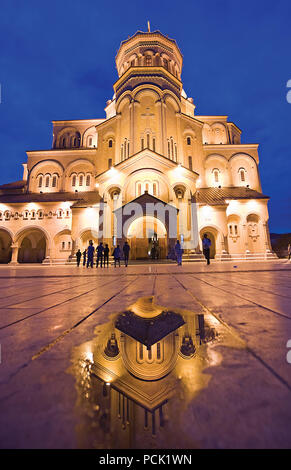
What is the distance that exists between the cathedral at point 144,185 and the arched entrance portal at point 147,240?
0.09 m

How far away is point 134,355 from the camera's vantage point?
0.86 m

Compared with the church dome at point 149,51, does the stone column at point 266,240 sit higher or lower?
lower

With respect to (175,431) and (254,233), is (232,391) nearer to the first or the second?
(175,431)

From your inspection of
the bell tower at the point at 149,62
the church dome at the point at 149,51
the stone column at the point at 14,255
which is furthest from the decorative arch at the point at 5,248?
the church dome at the point at 149,51

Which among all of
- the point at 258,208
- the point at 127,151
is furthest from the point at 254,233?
the point at 127,151

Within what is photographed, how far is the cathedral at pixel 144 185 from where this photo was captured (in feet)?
62.0

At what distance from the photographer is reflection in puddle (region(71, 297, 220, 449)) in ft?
Result: 1.48

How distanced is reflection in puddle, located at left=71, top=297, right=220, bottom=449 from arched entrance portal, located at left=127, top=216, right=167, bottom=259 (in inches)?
684

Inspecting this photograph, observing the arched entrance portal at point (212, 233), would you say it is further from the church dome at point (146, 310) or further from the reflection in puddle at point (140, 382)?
the reflection in puddle at point (140, 382)

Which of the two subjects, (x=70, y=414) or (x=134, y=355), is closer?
(x=70, y=414)

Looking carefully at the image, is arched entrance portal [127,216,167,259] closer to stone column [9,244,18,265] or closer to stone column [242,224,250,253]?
stone column [242,224,250,253]

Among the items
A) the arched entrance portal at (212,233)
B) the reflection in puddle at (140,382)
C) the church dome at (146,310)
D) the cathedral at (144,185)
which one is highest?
the cathedral at (144,185)

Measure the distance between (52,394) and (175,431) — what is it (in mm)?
343
